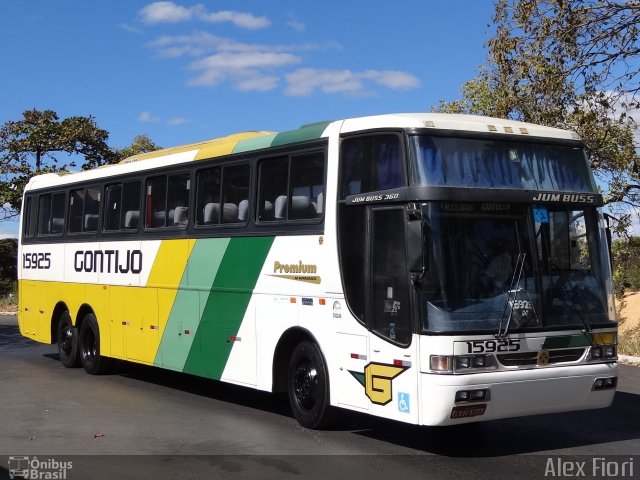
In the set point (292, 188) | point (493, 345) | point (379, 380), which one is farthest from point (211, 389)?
point (493, 345)

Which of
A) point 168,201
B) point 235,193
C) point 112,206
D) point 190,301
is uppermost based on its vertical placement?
point 112,206

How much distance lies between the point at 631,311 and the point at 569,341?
20590 mm

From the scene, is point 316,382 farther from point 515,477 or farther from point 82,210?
point 82,210

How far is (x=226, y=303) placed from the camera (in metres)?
10.5

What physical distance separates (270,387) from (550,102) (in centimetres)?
850

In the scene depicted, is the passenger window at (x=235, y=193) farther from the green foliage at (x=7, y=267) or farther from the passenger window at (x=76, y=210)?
the green foliage at (x=7, y=267)

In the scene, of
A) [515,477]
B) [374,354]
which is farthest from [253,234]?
[515,477]

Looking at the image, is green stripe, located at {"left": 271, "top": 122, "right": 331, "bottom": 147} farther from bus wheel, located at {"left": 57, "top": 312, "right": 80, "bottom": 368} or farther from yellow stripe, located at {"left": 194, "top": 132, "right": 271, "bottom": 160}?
bus wheel, located at {"left": 57, "top": 312, "right": 80, "bottom": 368}

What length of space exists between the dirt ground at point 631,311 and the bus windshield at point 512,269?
16.0 m

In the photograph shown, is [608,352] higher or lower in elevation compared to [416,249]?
lower

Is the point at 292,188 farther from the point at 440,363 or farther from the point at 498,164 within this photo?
the point at 440,363

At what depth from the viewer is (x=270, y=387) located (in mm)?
9586

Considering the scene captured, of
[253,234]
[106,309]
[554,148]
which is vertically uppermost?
[554,148]

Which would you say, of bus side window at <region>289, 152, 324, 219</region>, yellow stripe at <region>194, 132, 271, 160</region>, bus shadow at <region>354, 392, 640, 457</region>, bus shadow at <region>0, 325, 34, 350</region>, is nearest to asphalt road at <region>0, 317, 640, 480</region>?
bus shadow at <region>354, 392, 640, 457</region>
